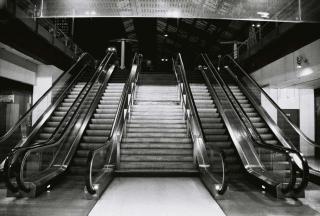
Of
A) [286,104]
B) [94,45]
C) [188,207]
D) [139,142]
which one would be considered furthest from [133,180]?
[94,45]

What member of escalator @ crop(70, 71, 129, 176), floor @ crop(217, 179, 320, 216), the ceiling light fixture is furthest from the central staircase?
the ceiling light fixture

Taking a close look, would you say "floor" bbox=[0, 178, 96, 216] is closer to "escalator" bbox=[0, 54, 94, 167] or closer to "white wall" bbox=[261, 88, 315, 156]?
"escalator" bbox=[0, 54, 94, 167]

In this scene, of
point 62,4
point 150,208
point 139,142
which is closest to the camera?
point 150,208

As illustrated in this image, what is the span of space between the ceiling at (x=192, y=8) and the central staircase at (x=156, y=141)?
3.55 meters

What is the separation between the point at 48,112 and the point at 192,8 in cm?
508

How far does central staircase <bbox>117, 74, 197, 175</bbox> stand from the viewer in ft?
25.2

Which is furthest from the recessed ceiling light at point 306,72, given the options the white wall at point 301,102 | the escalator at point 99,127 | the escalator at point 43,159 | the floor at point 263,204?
the escalator at point 43,159

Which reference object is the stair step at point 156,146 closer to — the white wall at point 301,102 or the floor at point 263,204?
the floor at point 263,204

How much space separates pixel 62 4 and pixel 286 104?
29.6 feet

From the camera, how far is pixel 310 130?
11.2 meters

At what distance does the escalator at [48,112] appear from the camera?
696cm

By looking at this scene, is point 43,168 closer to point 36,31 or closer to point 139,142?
point 139,142

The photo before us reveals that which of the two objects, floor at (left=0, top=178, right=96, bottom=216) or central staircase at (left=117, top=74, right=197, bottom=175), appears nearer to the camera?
floor at (left=0, top=178, right=96, bottom=216)

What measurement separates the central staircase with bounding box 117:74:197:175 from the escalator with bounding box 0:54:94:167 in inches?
73.1
